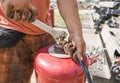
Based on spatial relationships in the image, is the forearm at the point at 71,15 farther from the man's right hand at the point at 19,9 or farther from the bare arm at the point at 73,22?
the man's right hand at the point at 19,9

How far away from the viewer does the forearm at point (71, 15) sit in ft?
4.91

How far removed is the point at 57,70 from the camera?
1338 millimetres

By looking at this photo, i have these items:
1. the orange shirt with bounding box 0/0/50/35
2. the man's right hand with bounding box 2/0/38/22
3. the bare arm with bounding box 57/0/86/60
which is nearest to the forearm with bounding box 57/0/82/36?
the bare arm with bounding box 57/0/86/60

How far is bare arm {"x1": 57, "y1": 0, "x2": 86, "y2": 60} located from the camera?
1.44 m

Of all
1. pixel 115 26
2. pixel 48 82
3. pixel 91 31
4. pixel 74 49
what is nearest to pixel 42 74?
pixel 48 82

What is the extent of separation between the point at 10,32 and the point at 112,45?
7.56 feet

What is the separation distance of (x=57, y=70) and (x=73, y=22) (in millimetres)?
315

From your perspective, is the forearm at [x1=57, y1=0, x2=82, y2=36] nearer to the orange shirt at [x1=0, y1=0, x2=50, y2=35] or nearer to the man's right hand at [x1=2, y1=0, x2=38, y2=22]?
the orange shirt at [x1=0, y1=0, x2=50, y2=35]

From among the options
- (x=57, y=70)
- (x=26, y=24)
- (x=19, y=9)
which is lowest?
(x=57, y=70)

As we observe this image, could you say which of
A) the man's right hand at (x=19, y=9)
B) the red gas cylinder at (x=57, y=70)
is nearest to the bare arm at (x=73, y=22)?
the red gas cylinder at (x=57, y=70)

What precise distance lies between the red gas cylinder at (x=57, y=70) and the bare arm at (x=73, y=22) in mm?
104

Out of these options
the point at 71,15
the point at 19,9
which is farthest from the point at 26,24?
the point at 19,9

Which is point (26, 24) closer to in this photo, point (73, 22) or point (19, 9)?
point (73, 22)

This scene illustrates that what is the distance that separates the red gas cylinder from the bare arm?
0.34 feet
